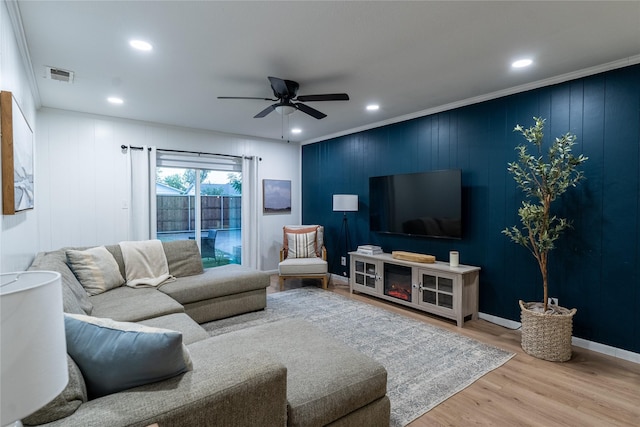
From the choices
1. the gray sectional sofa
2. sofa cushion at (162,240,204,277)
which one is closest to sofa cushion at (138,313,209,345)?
the gray sectional sofa

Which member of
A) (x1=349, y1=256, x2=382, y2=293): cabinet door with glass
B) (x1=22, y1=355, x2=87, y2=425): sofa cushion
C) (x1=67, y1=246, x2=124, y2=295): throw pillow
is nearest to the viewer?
(x1=22, y1=355, x2=87, y2=425): sofa cushion

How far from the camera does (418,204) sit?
404 centimetres

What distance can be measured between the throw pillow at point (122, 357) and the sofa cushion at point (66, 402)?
41 millimetres

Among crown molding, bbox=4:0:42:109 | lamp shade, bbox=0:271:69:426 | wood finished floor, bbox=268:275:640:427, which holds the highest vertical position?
crown molding, bbox=4:0:42:109

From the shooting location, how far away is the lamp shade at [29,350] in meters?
0.63

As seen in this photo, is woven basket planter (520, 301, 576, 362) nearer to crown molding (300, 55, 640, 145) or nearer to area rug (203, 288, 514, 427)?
area rug (203, 288, 514, 427)

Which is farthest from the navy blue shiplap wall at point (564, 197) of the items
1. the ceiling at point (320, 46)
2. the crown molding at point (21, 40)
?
the crown molding at point (21, 40)

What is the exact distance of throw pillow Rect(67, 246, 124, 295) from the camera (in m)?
2.96

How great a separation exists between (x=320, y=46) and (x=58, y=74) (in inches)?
95.1

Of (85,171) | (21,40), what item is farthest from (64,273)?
(85,171)

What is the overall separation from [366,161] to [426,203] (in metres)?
1.36

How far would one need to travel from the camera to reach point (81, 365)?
1148 millimetres

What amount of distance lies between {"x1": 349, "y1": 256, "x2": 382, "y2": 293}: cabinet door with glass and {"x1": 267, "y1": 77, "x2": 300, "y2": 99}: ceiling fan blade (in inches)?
96.2

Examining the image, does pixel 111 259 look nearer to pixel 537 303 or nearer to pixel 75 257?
pixel 75 257
